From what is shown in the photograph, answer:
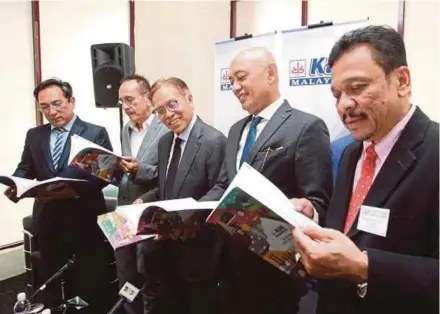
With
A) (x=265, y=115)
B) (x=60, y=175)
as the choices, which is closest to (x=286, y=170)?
(x=265, y=115)

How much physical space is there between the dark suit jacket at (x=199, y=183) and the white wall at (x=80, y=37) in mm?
2848

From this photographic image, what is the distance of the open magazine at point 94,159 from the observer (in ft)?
6.89

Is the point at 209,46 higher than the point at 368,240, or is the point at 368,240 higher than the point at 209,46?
the point at 209,46

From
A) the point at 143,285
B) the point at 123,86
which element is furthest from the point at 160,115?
the point at 143,285

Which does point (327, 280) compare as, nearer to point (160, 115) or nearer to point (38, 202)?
point (160, 115)

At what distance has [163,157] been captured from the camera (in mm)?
2246

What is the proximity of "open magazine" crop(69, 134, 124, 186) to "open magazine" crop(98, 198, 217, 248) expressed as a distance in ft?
1.27

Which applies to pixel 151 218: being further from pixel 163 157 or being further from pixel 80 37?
pixel 80 37

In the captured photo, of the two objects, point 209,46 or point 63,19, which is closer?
point 63,19

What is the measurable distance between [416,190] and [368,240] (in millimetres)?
164

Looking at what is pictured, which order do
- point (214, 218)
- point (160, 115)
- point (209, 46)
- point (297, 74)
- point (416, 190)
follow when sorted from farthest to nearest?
point (209, 46) → point (297, 74) → point (160, 115) → point (214, 218) → point (416, 190)

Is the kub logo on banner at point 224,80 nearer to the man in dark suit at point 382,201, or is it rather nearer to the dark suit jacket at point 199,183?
the dark suit jacket at point 199,183

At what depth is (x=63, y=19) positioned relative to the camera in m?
4.41

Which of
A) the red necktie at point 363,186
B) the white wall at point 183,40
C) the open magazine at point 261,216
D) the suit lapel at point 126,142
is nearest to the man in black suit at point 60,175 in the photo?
the suit lapel at point 126,142
